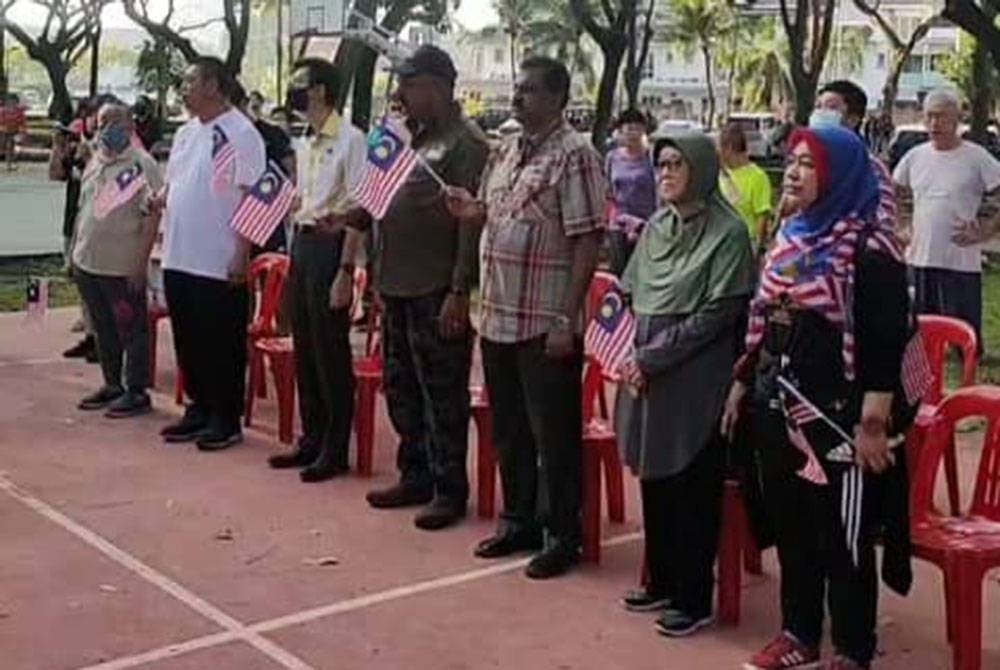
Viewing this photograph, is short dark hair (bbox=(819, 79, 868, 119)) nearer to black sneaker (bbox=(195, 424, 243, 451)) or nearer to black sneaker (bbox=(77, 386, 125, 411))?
black sneaker (bbox=(195, 424, 243, 451))

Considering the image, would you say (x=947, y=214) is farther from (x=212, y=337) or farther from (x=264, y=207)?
(x=212, y=337)

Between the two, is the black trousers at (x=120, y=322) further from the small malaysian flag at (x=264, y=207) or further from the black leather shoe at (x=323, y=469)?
the black leather shoe at (x=323, y=469)

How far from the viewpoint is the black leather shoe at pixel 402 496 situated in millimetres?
5781

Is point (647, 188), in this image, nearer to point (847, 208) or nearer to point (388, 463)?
point (388, 463)

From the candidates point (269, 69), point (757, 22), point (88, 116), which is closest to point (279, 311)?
point (88, 116)

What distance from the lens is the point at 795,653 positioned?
411 cm

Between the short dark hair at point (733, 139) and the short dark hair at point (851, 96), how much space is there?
5.59ft

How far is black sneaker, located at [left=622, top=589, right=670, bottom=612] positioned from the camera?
15.2 feet

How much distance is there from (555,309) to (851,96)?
6.69 feet

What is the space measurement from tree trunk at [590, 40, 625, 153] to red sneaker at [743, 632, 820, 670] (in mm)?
17307

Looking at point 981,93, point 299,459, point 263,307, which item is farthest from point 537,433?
point 981,93

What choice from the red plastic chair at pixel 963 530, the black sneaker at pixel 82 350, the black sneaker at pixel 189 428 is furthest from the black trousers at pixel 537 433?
the black sneaker at pixel 82 350

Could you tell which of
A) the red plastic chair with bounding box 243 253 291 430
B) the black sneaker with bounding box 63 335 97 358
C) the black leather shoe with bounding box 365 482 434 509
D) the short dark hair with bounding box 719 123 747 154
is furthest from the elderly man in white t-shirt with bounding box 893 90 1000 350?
the black sneaker with bounding box 63 335 97 358

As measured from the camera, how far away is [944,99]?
7.38 meters
